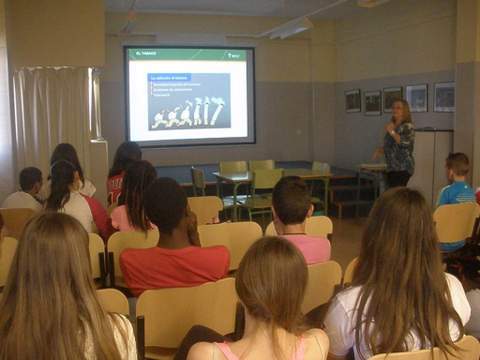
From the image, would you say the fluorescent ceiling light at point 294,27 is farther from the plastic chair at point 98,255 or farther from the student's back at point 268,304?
the student's back at point 268,304

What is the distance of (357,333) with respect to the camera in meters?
1.78

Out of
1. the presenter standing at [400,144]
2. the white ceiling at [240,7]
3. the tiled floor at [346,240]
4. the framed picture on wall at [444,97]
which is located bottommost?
the tiled floor at [346,240]

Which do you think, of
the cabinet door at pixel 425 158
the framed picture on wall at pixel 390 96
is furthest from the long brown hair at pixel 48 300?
the framed picture on wall at pixel 390 96

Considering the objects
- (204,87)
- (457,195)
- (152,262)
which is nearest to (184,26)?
(204,87)

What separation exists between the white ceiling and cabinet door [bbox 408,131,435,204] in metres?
2.43

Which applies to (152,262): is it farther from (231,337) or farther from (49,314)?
(49,314)

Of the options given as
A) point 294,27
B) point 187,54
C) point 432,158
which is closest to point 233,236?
point 432,158

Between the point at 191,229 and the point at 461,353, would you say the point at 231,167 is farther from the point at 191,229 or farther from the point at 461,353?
the point at 461,353

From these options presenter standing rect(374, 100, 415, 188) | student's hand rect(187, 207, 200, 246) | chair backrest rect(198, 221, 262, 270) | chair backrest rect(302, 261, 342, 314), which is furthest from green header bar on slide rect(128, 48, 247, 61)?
chair backrest rect(302, 261, 342, 314)

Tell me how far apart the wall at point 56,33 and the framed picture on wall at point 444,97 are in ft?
15.0

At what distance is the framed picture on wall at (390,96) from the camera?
8.69 m

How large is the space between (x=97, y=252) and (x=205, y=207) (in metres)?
A: 1.67

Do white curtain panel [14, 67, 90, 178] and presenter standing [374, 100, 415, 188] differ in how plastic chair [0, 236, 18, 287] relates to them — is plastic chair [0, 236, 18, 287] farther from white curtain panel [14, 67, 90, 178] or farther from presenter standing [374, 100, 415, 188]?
presenter standing [374, 100, 415, 188]

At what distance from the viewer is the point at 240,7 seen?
9156mm
